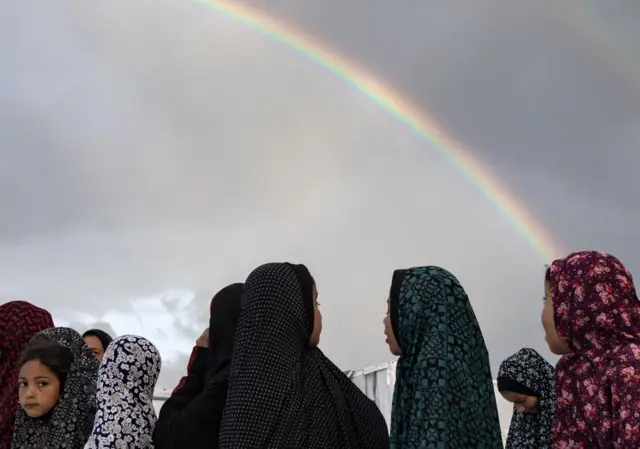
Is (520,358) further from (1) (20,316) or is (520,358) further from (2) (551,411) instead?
(1) (20,316)

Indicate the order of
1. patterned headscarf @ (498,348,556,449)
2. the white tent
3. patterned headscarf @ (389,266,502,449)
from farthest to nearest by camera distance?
1. the white tent
2. patterned headscarf @ (498,348,556,449)
3. patterned headscarf @ (389,266,502,449)

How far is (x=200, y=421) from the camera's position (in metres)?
3.46

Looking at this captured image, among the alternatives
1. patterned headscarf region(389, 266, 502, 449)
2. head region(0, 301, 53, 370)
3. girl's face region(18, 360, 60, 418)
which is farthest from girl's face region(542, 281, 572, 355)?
head region(0, 301, 53, 370)

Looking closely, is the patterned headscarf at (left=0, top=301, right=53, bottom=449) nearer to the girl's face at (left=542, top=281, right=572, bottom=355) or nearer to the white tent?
the girl's face at (left=542, top=281, right=572, bottom=355)

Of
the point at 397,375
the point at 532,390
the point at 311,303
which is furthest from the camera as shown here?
the point at 532,390

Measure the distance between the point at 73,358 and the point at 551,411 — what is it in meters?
3.17

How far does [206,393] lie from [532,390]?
2.69 metres

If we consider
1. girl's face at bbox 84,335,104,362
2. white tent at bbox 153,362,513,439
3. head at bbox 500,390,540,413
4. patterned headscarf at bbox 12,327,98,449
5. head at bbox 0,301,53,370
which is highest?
white tent at bbox 153,362,513,439

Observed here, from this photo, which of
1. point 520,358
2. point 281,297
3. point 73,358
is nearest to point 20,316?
point 73,358

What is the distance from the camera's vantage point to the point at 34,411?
4188 mm

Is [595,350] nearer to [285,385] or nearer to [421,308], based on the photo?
[421,308]

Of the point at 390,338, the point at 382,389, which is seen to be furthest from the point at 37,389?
the point at 382,389

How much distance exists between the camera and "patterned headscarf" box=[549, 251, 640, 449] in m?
3.08

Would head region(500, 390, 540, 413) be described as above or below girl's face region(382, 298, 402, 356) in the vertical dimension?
above
